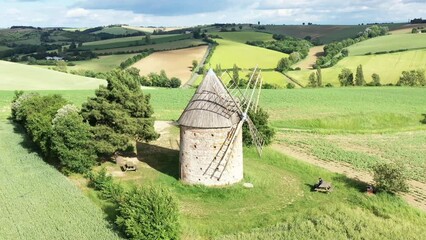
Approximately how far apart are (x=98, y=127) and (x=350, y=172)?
72.7 feet

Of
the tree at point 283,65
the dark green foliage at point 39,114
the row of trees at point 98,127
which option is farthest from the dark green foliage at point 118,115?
the tree at point 283,65

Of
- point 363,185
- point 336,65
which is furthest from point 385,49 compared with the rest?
point 363,185

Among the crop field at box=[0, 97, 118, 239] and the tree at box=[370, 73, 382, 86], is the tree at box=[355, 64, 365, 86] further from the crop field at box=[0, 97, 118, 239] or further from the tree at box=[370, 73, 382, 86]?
the crop field at box=[0, 97, 118, 239]

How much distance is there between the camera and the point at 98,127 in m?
36.7

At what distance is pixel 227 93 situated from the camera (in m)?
32.6

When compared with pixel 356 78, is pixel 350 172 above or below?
above

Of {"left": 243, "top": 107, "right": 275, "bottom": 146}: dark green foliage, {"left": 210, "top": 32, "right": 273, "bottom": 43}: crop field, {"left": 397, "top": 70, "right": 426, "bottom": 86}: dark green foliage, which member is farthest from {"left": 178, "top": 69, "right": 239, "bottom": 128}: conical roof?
{"left": 210, "top": 32, "right": 273, "bottom": 43}: crop field

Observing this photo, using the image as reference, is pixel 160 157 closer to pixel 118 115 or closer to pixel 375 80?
pixel 118 115

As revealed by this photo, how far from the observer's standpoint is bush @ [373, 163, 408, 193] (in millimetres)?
29156

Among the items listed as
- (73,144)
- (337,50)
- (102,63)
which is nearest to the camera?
(73,144)

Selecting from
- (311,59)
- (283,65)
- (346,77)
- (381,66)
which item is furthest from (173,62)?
(381,66)

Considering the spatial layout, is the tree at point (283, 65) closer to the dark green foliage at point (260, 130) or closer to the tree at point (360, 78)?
the tree at point (360, 78)

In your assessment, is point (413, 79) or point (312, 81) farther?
point (312, 81)

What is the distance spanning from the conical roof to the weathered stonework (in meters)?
0.51
